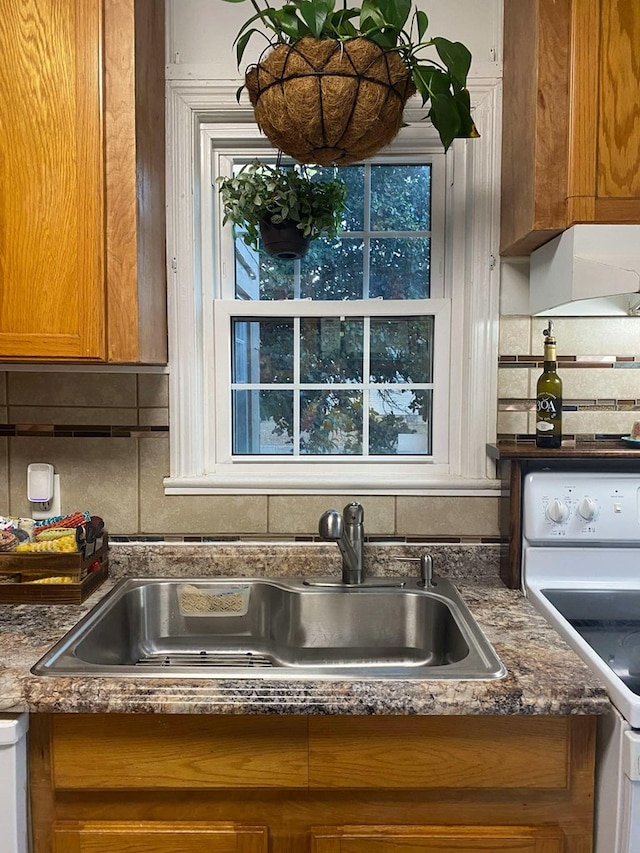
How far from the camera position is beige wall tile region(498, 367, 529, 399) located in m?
1.67

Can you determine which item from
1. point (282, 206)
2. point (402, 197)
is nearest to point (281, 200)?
point (282, 206)

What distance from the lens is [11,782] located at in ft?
3.43

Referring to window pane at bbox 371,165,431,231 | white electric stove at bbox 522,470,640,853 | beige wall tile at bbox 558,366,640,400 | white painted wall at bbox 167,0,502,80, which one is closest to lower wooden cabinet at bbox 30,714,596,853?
white electric stove at bbox 522,470,640,853

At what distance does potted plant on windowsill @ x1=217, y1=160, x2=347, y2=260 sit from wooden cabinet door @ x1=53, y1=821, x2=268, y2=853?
1309mm

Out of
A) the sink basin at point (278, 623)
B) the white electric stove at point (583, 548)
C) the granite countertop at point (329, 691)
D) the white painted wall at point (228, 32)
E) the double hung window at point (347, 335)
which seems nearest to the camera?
the granite countertop at point (329, 691)

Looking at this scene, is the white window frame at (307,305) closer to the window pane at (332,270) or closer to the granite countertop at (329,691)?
the window pane at (332,270)

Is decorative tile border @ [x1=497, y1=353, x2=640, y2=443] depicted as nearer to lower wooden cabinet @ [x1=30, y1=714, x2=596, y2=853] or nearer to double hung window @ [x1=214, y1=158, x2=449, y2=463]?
double hung window @ [x1=214, y1=158, x2=449, y2=463]

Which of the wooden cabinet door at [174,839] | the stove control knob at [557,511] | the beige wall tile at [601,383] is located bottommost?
the wooden cabinet door at [174,839]

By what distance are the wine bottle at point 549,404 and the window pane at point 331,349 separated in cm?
51

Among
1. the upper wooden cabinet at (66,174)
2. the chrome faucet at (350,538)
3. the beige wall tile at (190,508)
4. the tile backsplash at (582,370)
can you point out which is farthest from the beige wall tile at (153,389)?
the tile backsplash at (582,370)

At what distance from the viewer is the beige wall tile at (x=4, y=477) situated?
170cm

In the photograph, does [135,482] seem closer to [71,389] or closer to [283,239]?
[71,389]

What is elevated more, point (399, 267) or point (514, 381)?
point (399, 267)

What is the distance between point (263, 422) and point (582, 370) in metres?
0.91
